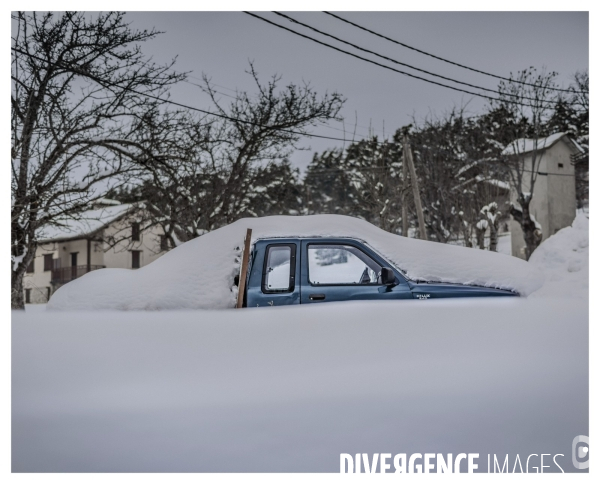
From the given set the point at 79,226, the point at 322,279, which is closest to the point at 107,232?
the point at 79,226

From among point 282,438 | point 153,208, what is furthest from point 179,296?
point 153,208

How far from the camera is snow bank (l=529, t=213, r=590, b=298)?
538cm

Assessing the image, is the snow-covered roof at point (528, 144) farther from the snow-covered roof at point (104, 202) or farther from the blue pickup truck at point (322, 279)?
the snow-covered roof at point (104, 202)

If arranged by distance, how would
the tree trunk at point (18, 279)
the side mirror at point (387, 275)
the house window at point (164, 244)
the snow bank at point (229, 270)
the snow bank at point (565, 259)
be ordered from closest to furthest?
the snow bank at point (229, 270)
the side mirror at point (387, 275)
the snow bank at point (565, 259)
the tree trunk at point (18, 279)
the house window at point (164, 244)

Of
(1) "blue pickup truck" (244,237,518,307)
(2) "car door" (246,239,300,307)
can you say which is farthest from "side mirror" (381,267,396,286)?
(2) "car door" (246,239,300,307)

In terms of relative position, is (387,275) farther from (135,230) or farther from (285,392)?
(135,230)

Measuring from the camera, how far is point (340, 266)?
347 centimetres

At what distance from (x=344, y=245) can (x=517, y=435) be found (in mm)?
1848

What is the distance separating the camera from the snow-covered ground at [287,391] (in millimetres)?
1460

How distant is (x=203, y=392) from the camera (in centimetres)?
145

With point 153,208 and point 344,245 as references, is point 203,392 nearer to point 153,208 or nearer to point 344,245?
point 344,245

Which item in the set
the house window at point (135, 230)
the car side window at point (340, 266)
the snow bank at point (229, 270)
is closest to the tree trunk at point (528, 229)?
the house window at point (135, 230)

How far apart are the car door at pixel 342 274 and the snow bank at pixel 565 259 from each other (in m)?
2.91

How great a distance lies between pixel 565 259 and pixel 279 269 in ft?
16.8
